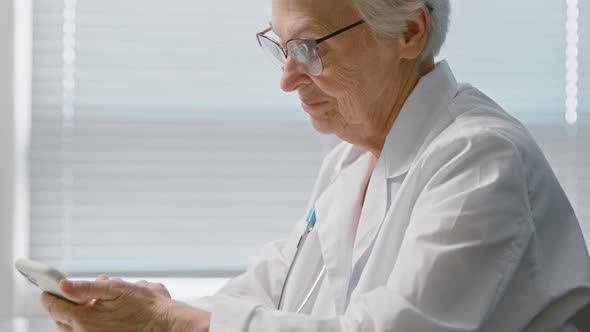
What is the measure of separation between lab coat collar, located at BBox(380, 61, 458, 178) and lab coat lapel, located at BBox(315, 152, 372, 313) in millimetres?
162

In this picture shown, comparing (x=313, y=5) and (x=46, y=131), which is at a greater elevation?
(x=313, y=5)

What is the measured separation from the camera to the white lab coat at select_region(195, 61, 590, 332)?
1275 millimetres

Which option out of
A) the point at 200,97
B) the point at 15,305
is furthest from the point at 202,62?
the point at 15,305

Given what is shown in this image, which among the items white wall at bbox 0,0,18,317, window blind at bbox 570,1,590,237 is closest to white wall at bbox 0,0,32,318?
white wall at bbox 0,0,18,317

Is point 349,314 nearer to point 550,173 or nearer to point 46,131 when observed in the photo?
point 550,173

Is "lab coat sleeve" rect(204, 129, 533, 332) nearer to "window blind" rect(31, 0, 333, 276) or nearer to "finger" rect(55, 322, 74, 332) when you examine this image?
"finger" rect(55, 322, 74, 332)

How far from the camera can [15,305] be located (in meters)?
2.75

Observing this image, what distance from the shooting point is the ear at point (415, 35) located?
62.2 inches

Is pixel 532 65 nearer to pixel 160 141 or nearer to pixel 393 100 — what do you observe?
pixel 160 141

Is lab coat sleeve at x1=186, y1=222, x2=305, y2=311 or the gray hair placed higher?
the gray hair

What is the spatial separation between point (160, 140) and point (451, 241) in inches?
65.1

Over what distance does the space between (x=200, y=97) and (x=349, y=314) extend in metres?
1.58

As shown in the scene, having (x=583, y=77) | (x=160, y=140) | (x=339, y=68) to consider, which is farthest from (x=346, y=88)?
(x=583, y=77)

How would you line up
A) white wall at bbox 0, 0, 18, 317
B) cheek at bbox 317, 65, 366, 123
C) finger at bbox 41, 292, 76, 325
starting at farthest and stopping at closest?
white wall at bbox 0, 0, 18, 317, cheek at bbox 317, 65, 366, 123, finger at bbox 41, 292, 76, 325
